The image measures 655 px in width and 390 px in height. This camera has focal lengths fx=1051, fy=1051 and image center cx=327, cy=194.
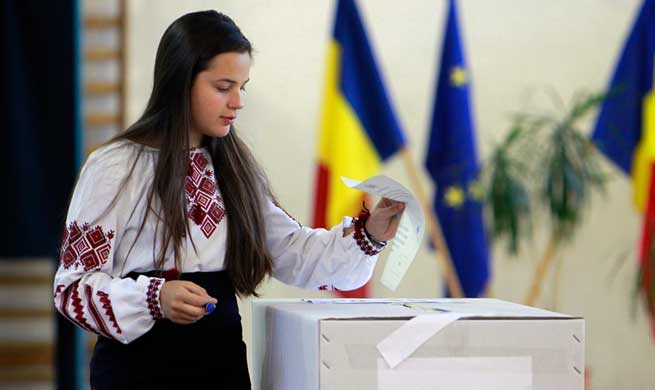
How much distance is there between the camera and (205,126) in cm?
157

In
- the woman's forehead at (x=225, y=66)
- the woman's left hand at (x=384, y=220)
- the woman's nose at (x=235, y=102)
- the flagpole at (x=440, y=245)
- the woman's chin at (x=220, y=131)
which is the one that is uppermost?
the woman's forehead at (x=225, y=66)

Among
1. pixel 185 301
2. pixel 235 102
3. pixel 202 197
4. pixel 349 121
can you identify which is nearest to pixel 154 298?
pixel 185 301

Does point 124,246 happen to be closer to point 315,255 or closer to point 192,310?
point 192,310

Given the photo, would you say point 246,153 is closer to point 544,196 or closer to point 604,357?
point 544,196

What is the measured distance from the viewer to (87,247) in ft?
4.73

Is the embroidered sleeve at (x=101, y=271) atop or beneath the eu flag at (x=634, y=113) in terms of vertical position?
beneath

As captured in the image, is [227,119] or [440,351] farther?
[227,119]

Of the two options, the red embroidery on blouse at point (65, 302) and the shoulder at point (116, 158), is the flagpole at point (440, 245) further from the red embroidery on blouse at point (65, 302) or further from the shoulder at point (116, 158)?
the red embroidery on blouse at point (65, 302)

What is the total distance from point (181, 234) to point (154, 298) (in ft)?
0.45

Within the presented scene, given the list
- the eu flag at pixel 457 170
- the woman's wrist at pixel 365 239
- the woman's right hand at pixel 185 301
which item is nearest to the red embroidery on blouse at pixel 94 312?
the woman's right hand at pixel 185 301

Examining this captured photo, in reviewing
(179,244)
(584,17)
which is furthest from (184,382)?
(584,17)

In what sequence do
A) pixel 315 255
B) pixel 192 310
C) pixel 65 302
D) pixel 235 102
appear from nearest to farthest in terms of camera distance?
pixel 192 310 < pixel 65 302 < pixel 235 102 < pixel 315 255

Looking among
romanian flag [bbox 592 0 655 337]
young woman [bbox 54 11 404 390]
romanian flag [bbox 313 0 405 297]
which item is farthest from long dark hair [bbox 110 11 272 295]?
romanian flag [bbox 592 0 655 337]

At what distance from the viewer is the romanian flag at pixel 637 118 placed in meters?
4.13
